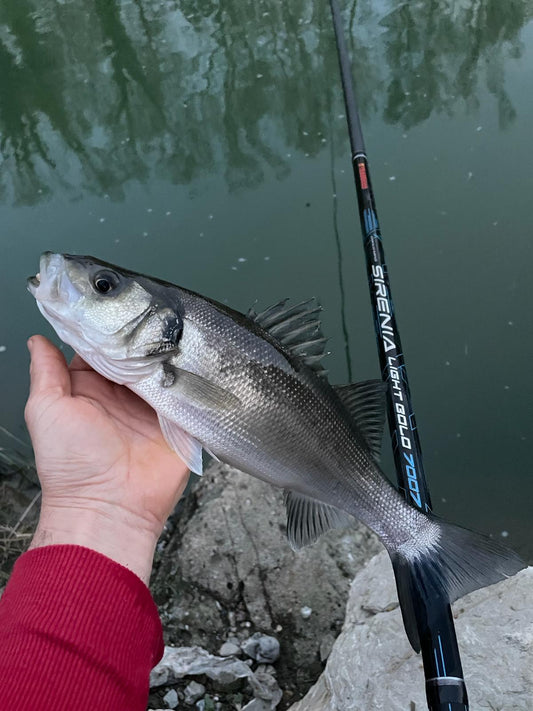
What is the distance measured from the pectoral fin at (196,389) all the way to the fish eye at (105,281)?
28 cm

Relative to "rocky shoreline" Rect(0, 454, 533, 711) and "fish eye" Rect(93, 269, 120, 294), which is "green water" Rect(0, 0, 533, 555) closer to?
"rocky shoreline" Rect(0, 454, 533, 711)

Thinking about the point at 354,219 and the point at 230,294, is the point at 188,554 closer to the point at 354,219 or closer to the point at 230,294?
the point at 230,294

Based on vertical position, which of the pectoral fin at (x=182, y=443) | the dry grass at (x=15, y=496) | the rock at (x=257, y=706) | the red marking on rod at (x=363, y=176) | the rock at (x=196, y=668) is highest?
the red marking on rod at (x=363, y=176)

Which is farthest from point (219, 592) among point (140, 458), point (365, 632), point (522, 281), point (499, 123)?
point (499, 123)

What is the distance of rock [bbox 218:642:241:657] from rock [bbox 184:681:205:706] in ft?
0.52

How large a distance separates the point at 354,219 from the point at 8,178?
3502 mm

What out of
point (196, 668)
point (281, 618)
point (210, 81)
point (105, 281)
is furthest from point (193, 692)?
point (210, 81)

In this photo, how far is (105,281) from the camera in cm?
181

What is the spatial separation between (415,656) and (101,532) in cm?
103

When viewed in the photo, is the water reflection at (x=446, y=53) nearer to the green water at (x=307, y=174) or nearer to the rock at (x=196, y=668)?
the green water at (x=307, y=174)

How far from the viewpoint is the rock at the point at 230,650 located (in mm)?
2604

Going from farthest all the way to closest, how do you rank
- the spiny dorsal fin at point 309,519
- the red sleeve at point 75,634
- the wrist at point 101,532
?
the spiny dorsal fin at point 309,519, the wrist at point 101,532, the red sleeve at point 75,634

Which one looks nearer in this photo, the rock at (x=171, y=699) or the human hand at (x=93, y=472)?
the human hand at (x=93, y=472)

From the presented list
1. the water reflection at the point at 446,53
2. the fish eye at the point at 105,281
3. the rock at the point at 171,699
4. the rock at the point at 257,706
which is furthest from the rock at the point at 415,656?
the water reflection at the point at 446,53
